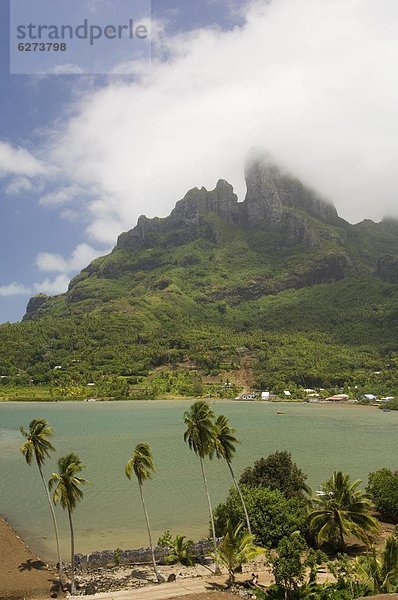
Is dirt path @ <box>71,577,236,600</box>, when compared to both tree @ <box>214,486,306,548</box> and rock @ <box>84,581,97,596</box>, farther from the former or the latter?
tree @ <box>214,486,306,548</box>

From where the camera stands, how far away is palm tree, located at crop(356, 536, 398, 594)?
23875mm

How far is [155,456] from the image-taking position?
82.3 m

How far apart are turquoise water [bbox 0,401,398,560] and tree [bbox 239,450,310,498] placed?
6831mm

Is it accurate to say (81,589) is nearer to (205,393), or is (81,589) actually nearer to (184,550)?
(184,550)

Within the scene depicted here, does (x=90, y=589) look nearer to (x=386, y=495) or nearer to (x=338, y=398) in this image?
(x=386, y=495)

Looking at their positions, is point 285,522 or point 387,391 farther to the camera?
point 387,391

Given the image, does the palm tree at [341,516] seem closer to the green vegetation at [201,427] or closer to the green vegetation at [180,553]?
the green vegetation at [201,427]

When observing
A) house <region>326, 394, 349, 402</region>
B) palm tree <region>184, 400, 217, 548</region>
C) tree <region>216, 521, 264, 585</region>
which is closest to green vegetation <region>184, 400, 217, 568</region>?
palm tree <region>184, 400, 217, 548</region>

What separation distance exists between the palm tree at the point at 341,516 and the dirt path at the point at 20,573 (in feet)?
66.3

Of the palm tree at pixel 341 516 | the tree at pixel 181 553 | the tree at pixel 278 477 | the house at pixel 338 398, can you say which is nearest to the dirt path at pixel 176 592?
the tree at pixel 181 553

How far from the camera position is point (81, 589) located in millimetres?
32594

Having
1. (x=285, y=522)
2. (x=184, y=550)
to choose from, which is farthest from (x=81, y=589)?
(x=285, y=522)

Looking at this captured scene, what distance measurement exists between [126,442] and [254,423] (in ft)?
134

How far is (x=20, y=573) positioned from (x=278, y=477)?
23112mm
